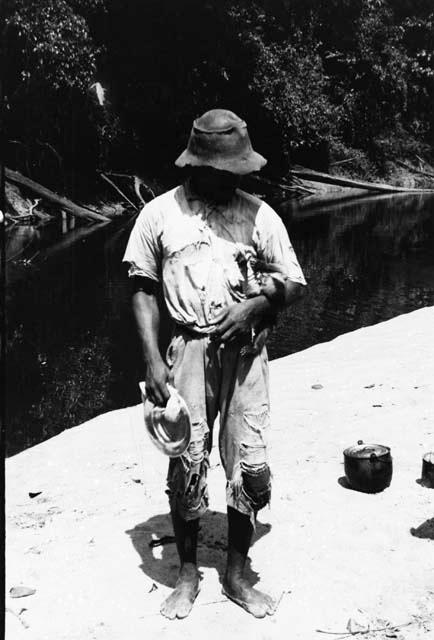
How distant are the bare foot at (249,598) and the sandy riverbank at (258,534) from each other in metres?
0.04

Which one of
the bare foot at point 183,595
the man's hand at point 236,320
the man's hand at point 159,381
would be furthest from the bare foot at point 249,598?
the man's hand at point 236,320

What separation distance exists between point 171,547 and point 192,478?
0.79 m

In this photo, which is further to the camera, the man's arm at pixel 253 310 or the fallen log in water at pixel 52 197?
the fallen log in water at pixel 52 197

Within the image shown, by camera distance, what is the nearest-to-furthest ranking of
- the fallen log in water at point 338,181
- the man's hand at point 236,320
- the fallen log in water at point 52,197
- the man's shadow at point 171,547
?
the man's hand at point 236,320
the man's shadow at point 171,547
the fallen log in water at point 52,197
the fallen log in water at point 338,181

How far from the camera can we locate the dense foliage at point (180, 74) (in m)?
20.8

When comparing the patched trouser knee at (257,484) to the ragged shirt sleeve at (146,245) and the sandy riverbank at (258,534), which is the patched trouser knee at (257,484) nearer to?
the sandy riverbank at (258,534)

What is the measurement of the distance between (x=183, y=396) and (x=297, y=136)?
87.2 feet

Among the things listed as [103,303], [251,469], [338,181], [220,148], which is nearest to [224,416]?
[251,469]

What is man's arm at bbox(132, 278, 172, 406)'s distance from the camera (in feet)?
10.9

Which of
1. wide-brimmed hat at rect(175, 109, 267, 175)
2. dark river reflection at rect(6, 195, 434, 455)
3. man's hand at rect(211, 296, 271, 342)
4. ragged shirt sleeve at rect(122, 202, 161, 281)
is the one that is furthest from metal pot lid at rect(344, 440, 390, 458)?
dark river reflection at rect(6, 195, 434, 455)

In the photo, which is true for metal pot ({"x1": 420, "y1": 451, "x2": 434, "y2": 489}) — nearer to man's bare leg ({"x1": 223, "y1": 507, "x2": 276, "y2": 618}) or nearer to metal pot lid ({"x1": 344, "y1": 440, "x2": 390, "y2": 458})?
metal pot lid ({"x1": 344, "y1": 440, "x2": 390, "y2": 458})

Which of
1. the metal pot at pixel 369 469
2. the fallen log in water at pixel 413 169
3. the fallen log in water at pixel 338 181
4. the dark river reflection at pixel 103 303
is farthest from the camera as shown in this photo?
the fallen log in water at pixel 413 169

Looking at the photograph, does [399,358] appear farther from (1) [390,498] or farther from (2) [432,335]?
(1) [390,498]

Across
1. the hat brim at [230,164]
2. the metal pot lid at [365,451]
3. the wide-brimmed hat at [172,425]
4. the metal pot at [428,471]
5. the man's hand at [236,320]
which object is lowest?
the metal pot at [428,471]
